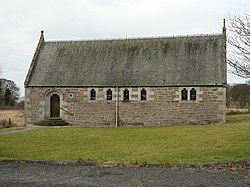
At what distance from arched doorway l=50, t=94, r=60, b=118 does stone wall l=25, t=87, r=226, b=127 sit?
0.34m

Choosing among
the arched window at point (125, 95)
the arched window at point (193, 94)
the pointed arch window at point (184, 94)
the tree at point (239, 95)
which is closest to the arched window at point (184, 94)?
the pointed arch window at point (184, 94)

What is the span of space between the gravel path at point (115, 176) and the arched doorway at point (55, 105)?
19967 mm

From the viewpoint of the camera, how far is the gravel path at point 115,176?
30.1 feet

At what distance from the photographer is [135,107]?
29375 mm

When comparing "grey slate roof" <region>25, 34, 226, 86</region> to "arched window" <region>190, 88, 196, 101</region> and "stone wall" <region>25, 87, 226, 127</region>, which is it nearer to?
"arched window" <region>190, 88, 196, 101</region>

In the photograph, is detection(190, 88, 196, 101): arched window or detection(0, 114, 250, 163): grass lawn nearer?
detection(0, 114, 250, 163): grass lawn

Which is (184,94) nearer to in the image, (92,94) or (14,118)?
(92,94)

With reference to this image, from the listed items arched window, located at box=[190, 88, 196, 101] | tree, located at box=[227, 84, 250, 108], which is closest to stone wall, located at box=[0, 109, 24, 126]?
arched window, located at box=[190, 88, 196, 101]

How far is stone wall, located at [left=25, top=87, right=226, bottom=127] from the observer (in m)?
28.0

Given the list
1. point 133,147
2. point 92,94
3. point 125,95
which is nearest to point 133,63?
point 125,95

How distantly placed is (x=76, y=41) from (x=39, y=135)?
45.6ft

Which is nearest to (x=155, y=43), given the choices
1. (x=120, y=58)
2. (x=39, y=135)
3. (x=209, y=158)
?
(x=120, y=58)

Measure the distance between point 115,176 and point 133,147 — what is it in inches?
263

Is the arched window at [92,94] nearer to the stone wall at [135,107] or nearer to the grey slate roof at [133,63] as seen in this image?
the stone wall at [135,107]
